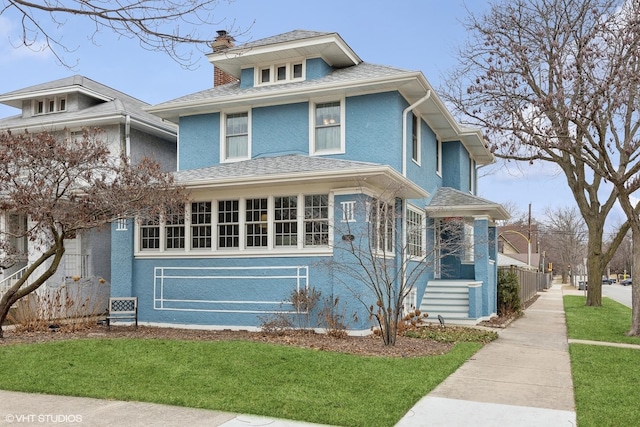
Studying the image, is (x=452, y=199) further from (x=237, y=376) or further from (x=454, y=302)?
(x=237, y=376)

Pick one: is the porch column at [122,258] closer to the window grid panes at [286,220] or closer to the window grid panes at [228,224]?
the window grid panes at [228,224]

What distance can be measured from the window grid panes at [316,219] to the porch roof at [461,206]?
511cm

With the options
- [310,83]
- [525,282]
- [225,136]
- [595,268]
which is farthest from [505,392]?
[525,282]

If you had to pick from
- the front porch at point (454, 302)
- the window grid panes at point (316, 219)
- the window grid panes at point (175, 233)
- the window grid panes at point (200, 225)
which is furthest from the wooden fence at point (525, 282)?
the window grid panes at point (175, 233)

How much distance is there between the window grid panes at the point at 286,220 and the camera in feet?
45.3

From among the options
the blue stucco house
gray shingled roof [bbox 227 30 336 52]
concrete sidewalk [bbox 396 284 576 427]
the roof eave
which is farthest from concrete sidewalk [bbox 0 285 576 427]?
gray shingled roof [bbox 227 30 336 52]

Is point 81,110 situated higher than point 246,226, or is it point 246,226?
point 81,110

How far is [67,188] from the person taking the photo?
1191cm

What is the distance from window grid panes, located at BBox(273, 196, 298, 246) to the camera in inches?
543

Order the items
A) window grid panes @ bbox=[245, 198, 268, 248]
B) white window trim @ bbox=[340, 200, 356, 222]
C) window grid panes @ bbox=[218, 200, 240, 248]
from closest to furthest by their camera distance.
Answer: white window trim @ bbox=[340, 200, 356, 222], window grid panes @ bbox=[245, 198, 268, 248], window grid panes @ bbox=[218, 200, 240, 248]

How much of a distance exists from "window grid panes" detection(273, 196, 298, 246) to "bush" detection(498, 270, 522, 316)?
883 cm

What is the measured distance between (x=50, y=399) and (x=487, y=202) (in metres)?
12.6

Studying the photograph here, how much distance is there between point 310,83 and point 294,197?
3300mm

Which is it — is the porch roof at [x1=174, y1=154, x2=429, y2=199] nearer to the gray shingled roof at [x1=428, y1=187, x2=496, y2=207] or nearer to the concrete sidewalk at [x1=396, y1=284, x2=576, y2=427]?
the gray shingled roof at [x1=428, y1=187, x2=496, y2=207]
